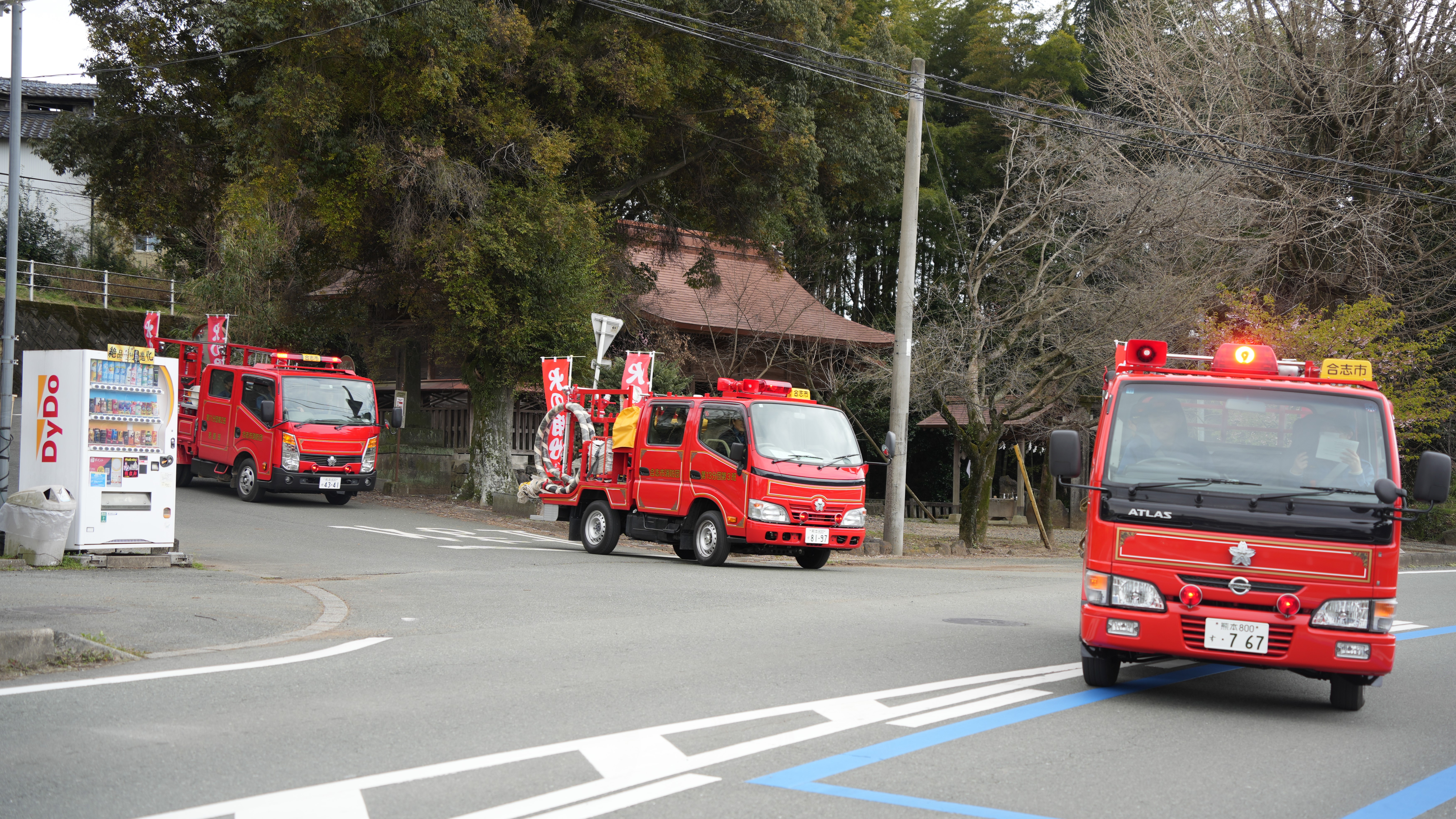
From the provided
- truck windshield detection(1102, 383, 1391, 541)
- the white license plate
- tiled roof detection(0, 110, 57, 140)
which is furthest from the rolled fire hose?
tiled roof detection(0, 110, 57, 140)

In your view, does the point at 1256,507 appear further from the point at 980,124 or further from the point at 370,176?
the point at 980,124

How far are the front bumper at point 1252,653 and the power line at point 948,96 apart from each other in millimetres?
13581

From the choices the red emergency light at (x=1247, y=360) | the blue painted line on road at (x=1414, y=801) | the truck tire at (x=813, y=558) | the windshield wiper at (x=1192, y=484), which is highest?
the red emergency light at (x=1247, y=360)

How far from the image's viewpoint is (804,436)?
15.6m

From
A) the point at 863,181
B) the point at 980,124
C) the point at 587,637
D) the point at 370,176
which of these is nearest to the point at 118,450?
the point at 587,637

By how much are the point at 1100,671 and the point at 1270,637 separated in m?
1.20

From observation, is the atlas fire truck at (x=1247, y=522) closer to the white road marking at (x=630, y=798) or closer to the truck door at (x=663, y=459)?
the white road marking at (x=630, y=798)

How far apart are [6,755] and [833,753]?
12.6ft

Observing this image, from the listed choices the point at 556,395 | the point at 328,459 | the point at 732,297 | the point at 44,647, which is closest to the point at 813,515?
the point at 556,395

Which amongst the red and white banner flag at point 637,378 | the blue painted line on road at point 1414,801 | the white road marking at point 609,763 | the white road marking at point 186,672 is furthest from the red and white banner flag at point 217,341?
the blue painted line on road at point 1414,801

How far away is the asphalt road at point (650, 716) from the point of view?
5137 millimetres

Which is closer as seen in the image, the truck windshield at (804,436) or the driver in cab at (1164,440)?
the driver in cab at (1164,440)

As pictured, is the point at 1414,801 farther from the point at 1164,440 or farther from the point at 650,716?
the point at 650,716

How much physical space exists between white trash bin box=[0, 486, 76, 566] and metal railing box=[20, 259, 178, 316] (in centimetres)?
2465
